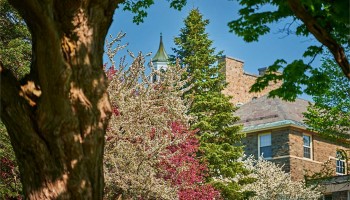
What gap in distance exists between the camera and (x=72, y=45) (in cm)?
745

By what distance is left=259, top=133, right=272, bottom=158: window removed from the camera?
39.4m

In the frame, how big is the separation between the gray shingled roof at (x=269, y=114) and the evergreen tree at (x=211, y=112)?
6.91m

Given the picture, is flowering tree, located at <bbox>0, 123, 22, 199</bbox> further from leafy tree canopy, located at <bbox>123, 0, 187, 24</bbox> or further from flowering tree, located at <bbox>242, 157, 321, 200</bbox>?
flowering tree, located at <bbox>242, 157, 321, 200</bbox>

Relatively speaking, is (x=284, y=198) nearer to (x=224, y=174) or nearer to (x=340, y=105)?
(x=224, y=174)

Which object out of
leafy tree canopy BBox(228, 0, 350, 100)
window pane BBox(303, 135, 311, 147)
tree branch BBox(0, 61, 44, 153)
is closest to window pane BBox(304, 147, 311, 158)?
window pane BBox(303, 135, 311, 147)

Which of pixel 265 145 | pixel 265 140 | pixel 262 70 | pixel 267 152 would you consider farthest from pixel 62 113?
pixel 262 70

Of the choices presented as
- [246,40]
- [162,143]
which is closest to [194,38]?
[162,143]

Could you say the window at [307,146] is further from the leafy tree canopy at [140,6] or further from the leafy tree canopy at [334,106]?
the leafy tree canopy at [140,6]

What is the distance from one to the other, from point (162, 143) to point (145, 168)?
0.86m

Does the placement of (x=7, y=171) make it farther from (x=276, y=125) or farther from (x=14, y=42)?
(x=276, y=125)

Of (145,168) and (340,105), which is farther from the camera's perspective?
(340,105)

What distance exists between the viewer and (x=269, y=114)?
41.2 meters

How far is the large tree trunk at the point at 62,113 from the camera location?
7328 mm

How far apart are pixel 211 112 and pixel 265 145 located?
8852 mm
